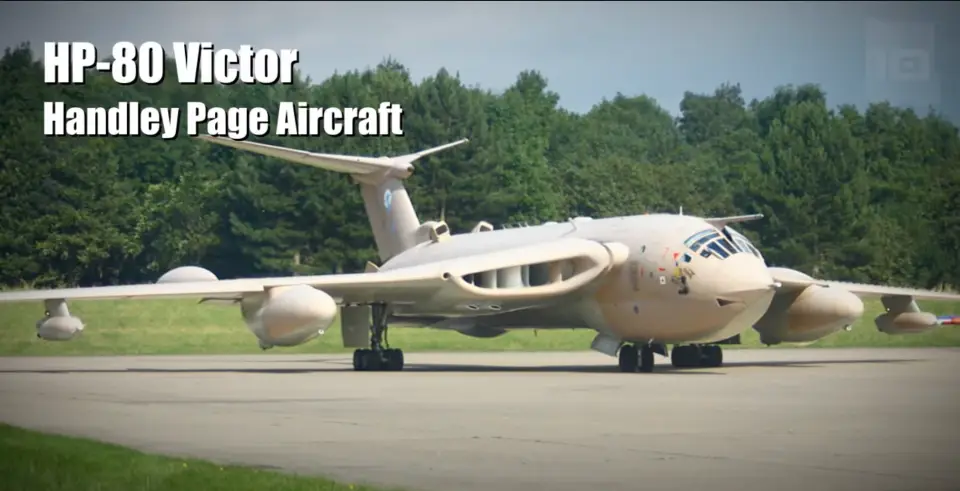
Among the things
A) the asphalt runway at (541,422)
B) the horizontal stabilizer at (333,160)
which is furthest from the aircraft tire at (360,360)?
the horizontal stabilizer at (333,160)

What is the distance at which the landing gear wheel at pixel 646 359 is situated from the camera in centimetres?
3001

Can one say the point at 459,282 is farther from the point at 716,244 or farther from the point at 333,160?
the point at 333,160

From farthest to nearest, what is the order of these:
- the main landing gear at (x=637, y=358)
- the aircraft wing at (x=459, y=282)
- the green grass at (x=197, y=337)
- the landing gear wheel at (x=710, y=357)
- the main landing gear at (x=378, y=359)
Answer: the green grass at (x=197, y=337) → the main landing gear at (x=378, y=359) → the landing gear wheel at (x=710, y=357) → the main landing gear at (x=637, y=358) → the aircraft wing at (x=459, y=282)

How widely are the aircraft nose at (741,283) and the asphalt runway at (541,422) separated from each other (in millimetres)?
1467

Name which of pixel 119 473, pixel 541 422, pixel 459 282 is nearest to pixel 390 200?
pixel 459 282

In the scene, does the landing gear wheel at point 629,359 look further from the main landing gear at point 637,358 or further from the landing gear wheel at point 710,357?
the landing gear wheel at point 710,357

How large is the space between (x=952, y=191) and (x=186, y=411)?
4718cm

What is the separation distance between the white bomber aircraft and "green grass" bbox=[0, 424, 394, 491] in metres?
14.0

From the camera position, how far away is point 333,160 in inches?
1390

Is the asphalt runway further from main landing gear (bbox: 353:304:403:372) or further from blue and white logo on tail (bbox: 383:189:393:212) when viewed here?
blue and white logo on tail (bbox: 383:189:393:212)

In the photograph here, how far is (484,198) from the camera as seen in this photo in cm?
7862

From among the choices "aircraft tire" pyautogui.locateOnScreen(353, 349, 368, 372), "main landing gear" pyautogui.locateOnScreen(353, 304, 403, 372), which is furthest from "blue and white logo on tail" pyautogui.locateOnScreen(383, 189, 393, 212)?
"aircraft tire" pyautogui.locateOnScreen(353, 349, 368, 372)

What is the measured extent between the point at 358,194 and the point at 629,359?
45.6 meters

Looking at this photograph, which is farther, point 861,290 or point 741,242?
point 861,290
